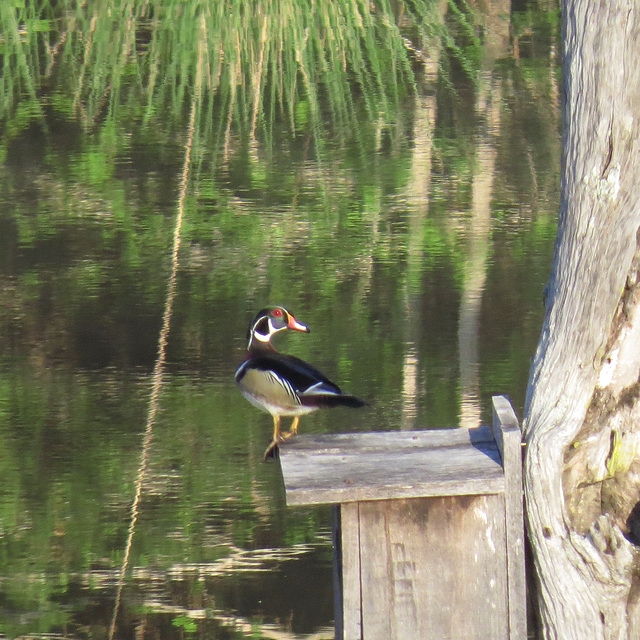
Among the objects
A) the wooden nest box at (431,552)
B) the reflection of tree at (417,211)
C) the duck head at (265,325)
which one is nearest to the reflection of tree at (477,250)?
the reflection of tree at (417,211)

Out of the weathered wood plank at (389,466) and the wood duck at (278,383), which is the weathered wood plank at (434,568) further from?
the wood duck at (278,383)

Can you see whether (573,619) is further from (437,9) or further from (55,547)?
(437,9)

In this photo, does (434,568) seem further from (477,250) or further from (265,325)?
(477,250)

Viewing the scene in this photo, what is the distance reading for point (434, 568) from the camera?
9.80 ft

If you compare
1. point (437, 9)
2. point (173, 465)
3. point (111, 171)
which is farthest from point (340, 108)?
point (173, 465)

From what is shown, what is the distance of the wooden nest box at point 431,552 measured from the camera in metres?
2.95

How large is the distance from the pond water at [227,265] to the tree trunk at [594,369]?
1327mm

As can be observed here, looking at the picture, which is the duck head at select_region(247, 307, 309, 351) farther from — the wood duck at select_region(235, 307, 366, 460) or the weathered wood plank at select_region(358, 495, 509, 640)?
the weathered wood plank at select_region(358, 495, 509, 640)

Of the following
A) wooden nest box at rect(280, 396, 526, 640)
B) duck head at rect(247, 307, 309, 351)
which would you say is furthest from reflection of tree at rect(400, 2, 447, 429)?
wooden nest box at rect(280, 396, 526, 640)

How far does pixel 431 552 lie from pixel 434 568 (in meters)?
0.04

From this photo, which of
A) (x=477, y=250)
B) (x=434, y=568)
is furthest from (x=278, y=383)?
(x=477, y=250)

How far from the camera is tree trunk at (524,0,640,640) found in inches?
114

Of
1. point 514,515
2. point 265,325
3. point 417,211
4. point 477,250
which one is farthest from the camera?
point 417,211

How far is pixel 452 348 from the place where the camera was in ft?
20.0
